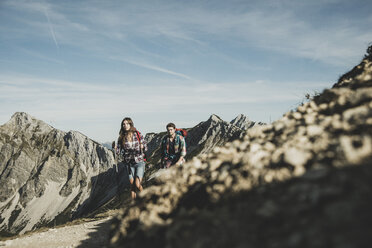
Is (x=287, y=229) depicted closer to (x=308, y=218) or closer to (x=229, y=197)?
(x=308, y=218)

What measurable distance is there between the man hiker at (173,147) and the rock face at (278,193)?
515 cm

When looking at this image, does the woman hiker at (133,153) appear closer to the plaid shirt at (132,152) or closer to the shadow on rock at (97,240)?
the plaid shirt at (132,152)

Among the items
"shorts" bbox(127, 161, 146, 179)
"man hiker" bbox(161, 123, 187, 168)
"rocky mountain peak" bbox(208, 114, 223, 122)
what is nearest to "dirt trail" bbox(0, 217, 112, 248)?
"shorts" bbox(127, 161, 146, 179)

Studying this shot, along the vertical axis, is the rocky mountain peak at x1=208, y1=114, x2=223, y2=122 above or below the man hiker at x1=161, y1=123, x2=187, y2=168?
above

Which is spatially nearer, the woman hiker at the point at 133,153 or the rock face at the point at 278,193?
the rock face at the point at 278,193

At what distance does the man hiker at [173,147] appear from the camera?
1235 centimetres

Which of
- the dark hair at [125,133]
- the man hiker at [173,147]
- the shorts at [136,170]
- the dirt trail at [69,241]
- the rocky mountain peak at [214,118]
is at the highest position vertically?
the rocky mountain peak at [214,118]

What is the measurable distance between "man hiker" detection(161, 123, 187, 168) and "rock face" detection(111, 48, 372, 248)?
515 cm

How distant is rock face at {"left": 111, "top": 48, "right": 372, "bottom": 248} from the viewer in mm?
3158

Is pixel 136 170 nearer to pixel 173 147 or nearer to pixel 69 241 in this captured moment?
pixel 173 147

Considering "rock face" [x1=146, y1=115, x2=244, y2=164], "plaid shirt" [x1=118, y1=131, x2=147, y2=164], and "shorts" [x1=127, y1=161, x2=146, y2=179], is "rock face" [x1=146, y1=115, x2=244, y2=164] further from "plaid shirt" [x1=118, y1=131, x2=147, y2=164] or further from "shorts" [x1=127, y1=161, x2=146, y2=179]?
"plaid shirt" [x1=118, y1=131, x2=147, y2=164]

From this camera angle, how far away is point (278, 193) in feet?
13.4

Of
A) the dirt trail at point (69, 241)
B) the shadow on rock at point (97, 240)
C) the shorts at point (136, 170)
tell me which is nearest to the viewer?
the shadow on rock at point (97, 240)

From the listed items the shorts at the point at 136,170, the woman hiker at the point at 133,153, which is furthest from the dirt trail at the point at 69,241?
the shorts at the point at 136,170
